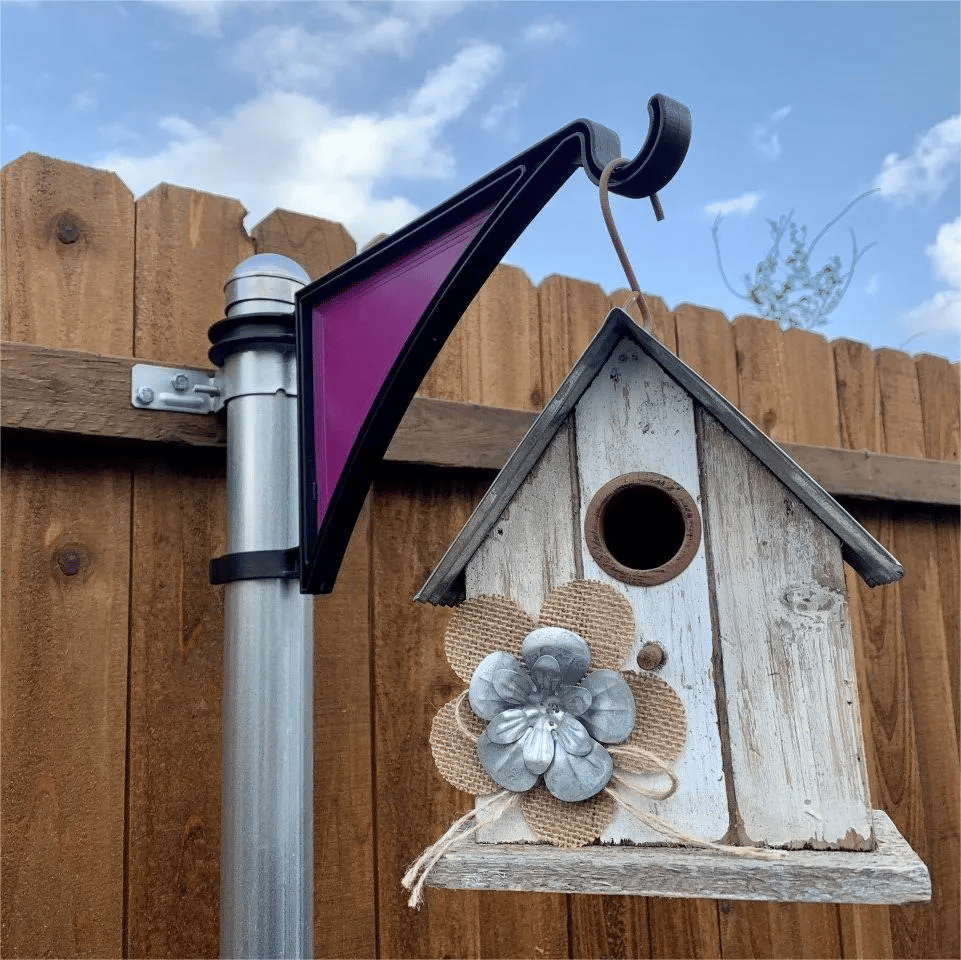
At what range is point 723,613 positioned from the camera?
0.92 m

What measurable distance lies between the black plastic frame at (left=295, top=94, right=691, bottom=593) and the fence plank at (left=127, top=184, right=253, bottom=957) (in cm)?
33

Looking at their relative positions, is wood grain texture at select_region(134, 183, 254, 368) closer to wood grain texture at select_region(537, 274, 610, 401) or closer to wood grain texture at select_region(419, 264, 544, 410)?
wood grain texture at select_region(419, 264, 544, 410)

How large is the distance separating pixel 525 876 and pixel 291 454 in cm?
54

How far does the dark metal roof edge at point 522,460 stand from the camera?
97 cm

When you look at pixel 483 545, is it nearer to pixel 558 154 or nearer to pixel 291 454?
pixel 291 454

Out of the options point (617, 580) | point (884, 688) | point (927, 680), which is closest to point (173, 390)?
point (617, 580)

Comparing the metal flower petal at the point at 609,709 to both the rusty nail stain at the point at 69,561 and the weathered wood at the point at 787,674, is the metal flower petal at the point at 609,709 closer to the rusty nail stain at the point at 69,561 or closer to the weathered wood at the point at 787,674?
the weathered wood at the point at 787,674

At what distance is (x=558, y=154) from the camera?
77cm

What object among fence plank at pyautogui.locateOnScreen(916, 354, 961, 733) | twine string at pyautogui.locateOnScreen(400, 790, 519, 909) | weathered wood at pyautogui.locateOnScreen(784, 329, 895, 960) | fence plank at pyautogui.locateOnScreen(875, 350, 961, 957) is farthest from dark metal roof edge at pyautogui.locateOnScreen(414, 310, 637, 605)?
fence plank at pyautogui.locateOnScreen(916, 354, 961, 733)

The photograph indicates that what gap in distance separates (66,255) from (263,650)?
0.63 meters

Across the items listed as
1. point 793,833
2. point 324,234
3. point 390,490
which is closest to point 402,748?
point 390,490

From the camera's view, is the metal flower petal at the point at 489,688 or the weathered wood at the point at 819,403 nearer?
the metal flower petal at the point at 489,688

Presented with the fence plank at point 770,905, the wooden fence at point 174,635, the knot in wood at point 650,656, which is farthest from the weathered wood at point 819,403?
the knot in wood at point 650,656

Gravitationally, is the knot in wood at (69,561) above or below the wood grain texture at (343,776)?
above
